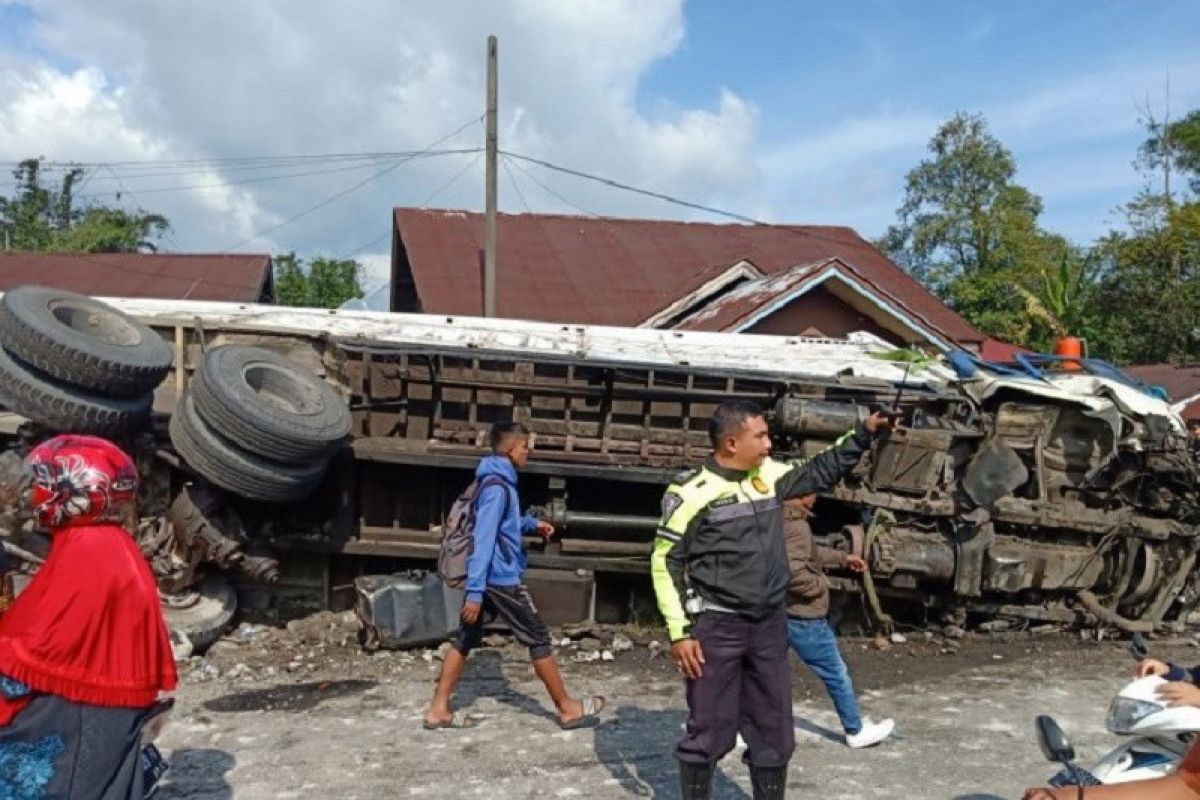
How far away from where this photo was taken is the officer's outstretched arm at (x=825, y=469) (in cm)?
424

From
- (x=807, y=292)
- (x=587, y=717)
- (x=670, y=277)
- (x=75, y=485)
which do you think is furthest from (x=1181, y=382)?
(x=75, y=485)

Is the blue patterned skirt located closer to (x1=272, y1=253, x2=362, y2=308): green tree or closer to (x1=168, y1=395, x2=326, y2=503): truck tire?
(x1=168, y1=395, x2=326, y2=503): truck tire

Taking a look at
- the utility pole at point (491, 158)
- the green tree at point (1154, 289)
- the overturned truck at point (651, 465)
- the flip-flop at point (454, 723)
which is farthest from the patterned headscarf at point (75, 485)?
the green tree at point (1154, 289)

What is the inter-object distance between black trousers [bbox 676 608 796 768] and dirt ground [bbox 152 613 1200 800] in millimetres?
811

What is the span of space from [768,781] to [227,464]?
4.56 metres

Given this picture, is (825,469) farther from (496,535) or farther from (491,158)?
(491,158)

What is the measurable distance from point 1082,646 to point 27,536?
7.76m

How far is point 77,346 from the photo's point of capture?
7.19 metres

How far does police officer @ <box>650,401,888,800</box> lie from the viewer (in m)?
4.08

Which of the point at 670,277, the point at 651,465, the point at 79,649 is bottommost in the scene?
the point at 79,649

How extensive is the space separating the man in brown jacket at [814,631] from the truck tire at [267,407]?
3.51 meters

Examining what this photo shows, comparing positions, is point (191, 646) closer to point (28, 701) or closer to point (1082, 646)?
point (28, 701)

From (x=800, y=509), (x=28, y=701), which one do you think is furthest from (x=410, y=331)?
(x=28, y=701)

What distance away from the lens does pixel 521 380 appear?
27.7 ft
